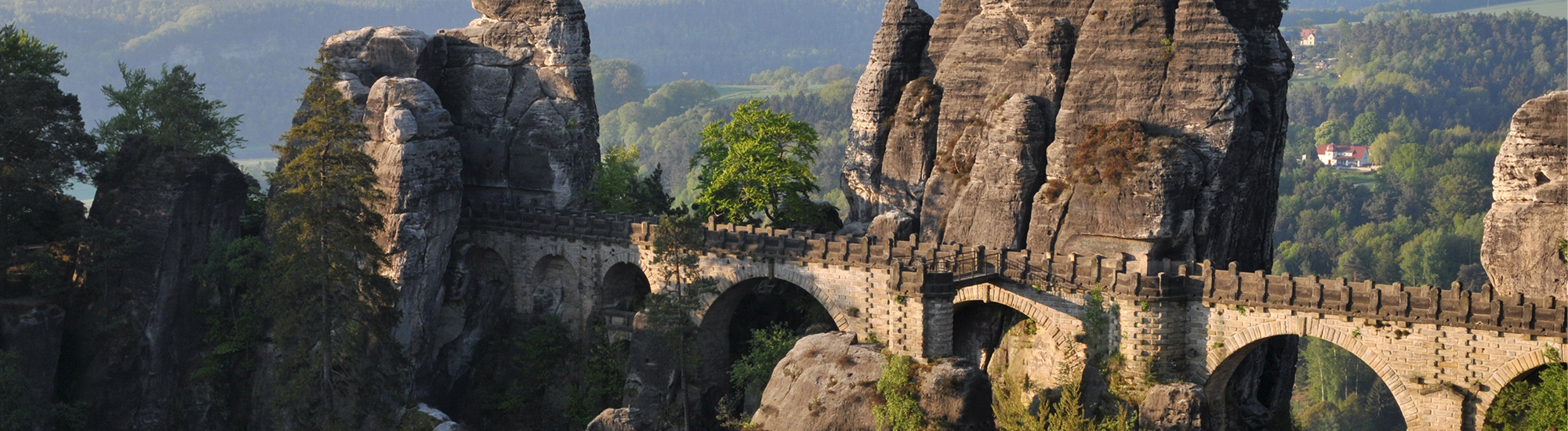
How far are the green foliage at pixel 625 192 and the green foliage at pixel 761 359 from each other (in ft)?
23.1

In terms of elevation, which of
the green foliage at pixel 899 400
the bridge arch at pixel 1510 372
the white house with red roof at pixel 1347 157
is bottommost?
the green foliage at pixel 899 400

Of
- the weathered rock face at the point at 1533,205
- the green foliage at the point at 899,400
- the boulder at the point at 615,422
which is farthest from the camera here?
the boulder at the point at 615,422

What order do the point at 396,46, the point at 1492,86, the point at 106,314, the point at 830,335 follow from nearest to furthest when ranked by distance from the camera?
the point at 830,335, the point at 106,314, the point at 396,46, the point at 1492,86

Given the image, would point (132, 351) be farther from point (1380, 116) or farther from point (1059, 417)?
point (1380, 116)

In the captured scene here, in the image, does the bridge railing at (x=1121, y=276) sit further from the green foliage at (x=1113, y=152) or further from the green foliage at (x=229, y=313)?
the green foliage at (x=229, y=313)

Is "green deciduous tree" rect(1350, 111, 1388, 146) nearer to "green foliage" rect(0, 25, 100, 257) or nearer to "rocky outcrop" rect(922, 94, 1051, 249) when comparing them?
"rocky outcrop" rect(922, 94, 1051, 249)

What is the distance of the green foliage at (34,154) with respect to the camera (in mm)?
49250

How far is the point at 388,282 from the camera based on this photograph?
4716 cm

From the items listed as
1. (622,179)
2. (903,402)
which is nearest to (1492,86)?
(622,179)

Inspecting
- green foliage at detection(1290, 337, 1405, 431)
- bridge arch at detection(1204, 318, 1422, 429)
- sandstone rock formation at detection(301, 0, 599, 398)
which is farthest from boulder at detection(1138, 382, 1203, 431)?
green foliage at detection(1290, 337, 1405, 431)

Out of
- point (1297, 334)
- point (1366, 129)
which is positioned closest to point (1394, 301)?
point (1297, 334)

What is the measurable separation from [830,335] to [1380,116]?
143 m

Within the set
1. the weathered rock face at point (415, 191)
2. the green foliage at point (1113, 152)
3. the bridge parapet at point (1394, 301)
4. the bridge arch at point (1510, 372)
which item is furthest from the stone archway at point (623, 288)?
the bridge arch at point (1510, 372)

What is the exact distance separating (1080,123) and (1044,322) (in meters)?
7.27
